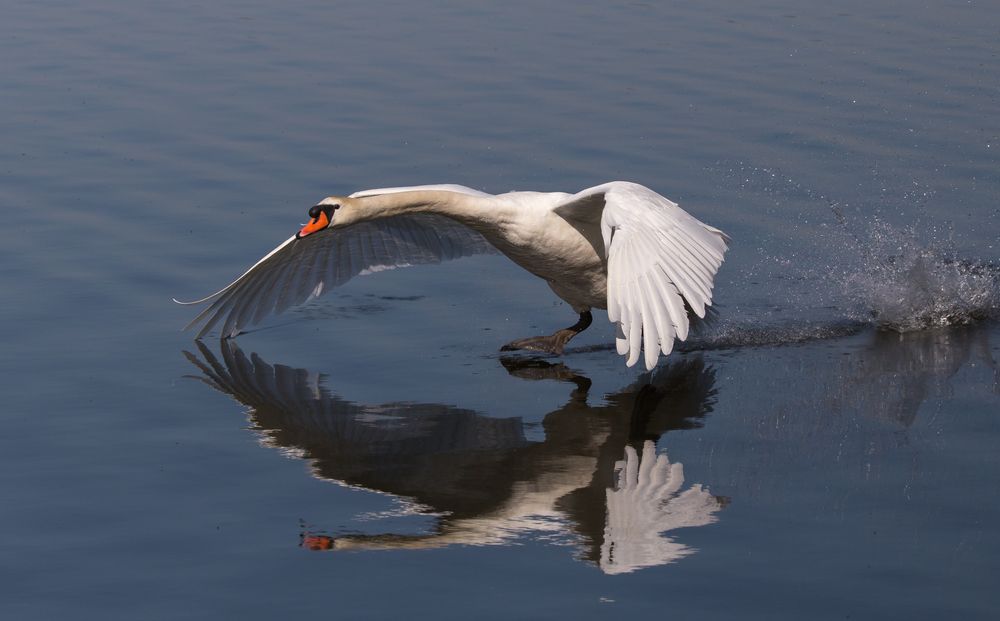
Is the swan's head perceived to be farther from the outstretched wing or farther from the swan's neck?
the outstretched wing

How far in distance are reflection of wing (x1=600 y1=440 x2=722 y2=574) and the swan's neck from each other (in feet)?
6.09

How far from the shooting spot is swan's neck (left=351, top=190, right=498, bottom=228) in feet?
27.7

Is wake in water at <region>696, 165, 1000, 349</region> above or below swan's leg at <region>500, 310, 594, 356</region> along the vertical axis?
above

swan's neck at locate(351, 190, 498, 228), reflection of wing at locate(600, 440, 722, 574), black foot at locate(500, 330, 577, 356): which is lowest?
reflection of wing at locate(600, 440, 722, 574)


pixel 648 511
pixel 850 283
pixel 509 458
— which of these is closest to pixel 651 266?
pixel 509 458

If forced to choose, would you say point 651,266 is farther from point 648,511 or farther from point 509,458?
point 648,511

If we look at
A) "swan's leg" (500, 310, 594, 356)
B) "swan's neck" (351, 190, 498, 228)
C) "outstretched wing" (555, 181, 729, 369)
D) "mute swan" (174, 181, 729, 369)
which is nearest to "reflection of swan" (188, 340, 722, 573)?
"swan's leg" (500, 310, 594, 356)

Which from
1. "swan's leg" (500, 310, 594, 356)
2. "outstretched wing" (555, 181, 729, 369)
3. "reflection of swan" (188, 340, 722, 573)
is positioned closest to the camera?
"reflection of swan" (188, 340, 722, 573)

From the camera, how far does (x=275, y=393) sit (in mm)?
8273

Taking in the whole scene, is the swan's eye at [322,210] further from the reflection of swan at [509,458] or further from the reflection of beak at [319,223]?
the reflection of swan at [509,458]

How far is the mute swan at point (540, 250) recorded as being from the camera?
275 inches

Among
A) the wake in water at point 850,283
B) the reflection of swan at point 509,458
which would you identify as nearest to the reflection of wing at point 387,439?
the reflection of swan at point 509,458

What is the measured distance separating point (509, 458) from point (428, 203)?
1841mm

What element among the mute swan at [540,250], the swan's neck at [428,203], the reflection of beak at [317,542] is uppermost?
the swan's neck at [428,203]
